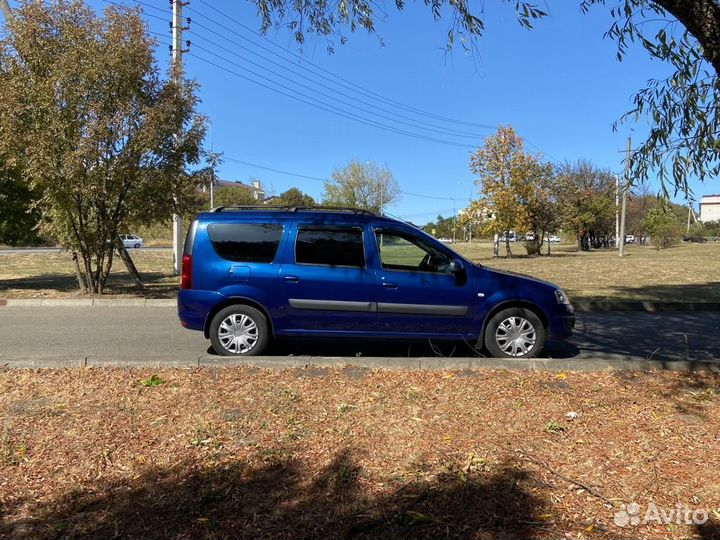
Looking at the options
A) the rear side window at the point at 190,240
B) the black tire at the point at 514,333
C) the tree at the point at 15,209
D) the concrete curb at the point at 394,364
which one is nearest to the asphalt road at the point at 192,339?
the concrete curb at the point at 394,364

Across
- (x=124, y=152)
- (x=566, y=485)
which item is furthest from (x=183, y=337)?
(x=566, y=485)

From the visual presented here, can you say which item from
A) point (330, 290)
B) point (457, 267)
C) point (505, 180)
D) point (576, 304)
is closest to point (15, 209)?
point (330, 290)

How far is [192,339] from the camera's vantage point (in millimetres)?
8086

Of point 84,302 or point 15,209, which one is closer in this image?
point 84,302

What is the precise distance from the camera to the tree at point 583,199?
49.4 meters

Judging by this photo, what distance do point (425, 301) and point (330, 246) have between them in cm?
129

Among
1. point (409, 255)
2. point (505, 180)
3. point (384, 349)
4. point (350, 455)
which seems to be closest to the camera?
point (350, 455)

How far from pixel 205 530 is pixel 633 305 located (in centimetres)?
1080

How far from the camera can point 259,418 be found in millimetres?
4238

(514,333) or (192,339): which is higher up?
(514,333)

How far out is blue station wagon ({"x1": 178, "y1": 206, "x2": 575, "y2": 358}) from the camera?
20.5 feet

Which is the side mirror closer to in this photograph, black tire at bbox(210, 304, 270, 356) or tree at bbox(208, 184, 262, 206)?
black tire at bbox(210, 304, 270, 356)

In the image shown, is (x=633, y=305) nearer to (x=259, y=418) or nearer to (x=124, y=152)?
(x=259, y=418)

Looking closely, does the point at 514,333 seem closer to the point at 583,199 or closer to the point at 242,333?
the point at 242,333
